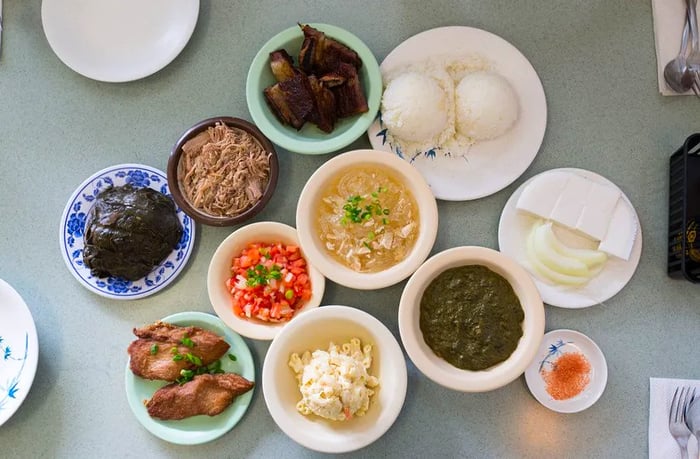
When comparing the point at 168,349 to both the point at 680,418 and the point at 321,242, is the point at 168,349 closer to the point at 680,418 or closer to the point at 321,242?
the point at 321,242

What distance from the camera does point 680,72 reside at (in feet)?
6.49

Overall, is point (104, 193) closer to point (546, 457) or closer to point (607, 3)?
point (546, 457)

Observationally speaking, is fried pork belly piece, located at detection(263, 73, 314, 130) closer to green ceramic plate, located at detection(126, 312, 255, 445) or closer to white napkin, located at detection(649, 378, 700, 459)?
green ceramic plate, located at detection(126, 312, 255, 445)

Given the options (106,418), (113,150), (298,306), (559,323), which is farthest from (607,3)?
(106,418)

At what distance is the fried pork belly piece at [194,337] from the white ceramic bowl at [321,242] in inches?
17.7

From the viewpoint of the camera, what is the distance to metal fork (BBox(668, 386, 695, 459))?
1876mm

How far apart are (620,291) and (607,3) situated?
1067 millimetres

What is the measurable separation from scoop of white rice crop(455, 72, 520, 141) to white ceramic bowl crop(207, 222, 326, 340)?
2.33 feet

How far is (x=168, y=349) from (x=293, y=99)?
955 millimetres

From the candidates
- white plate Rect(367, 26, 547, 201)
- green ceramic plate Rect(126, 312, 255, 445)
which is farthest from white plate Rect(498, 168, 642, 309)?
green ceramic plate Rect(126, 312, 255, 445)

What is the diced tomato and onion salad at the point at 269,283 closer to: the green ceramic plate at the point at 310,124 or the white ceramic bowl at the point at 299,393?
the white ceramic bowl at the point at 299,393

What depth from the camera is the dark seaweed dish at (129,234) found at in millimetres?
1940

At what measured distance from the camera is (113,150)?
2137 mm

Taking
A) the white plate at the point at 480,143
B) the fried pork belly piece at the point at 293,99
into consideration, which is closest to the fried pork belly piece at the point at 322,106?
the fried pork belly piece at the point at 293,99
